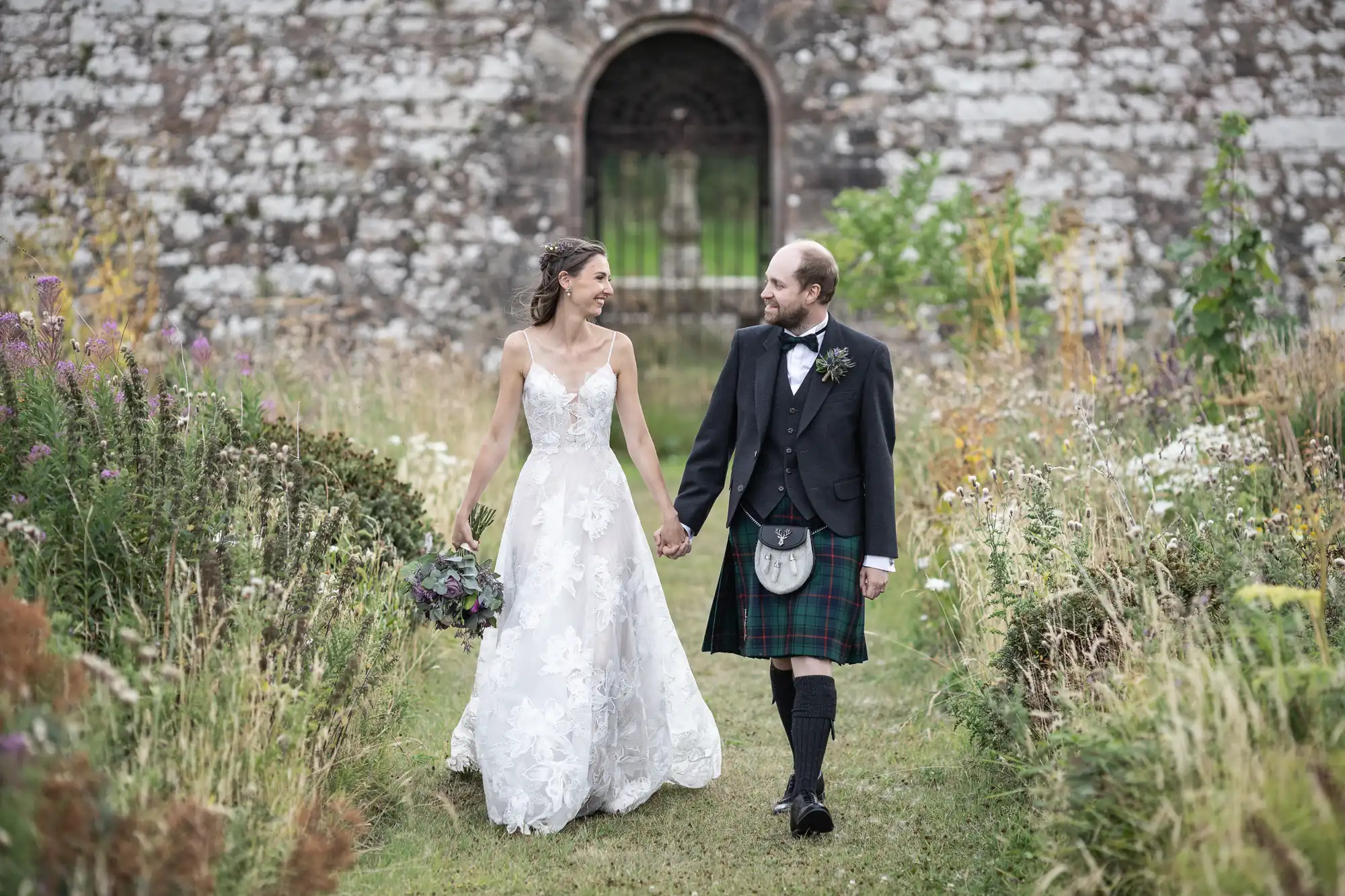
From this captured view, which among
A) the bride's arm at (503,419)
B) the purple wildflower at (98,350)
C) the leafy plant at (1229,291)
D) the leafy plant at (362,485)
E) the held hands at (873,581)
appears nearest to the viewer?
the held hands at (873,581)

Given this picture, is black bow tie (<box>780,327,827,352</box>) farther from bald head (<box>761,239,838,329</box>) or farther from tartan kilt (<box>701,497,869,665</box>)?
tartan kilt (<box>701,497,869,665</box>)

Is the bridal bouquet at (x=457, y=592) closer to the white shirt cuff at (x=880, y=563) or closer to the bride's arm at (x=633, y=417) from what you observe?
the bride's arm at (x=633, y=417)

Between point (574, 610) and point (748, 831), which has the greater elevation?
point (574, 610)

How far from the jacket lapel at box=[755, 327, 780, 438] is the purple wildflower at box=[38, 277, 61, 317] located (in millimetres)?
2363

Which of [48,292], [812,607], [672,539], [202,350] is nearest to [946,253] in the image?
[202,350]

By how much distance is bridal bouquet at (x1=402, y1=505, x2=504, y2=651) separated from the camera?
4098 mm

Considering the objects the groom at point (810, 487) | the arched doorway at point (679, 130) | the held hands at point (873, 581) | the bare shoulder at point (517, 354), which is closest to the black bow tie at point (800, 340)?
the groom at point (810, 487)

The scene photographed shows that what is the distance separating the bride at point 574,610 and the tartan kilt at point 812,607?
29cm

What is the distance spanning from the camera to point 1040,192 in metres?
11.3

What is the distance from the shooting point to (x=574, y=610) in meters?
4.26

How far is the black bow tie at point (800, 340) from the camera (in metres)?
4.23

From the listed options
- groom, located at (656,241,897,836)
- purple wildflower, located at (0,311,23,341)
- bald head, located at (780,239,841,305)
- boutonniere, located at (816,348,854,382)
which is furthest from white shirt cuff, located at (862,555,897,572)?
purple wildflower, located at (0,311,23,341)

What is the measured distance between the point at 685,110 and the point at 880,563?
8.43 m

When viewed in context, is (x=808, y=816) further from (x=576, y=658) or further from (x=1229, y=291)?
(x=1229, y=291)
